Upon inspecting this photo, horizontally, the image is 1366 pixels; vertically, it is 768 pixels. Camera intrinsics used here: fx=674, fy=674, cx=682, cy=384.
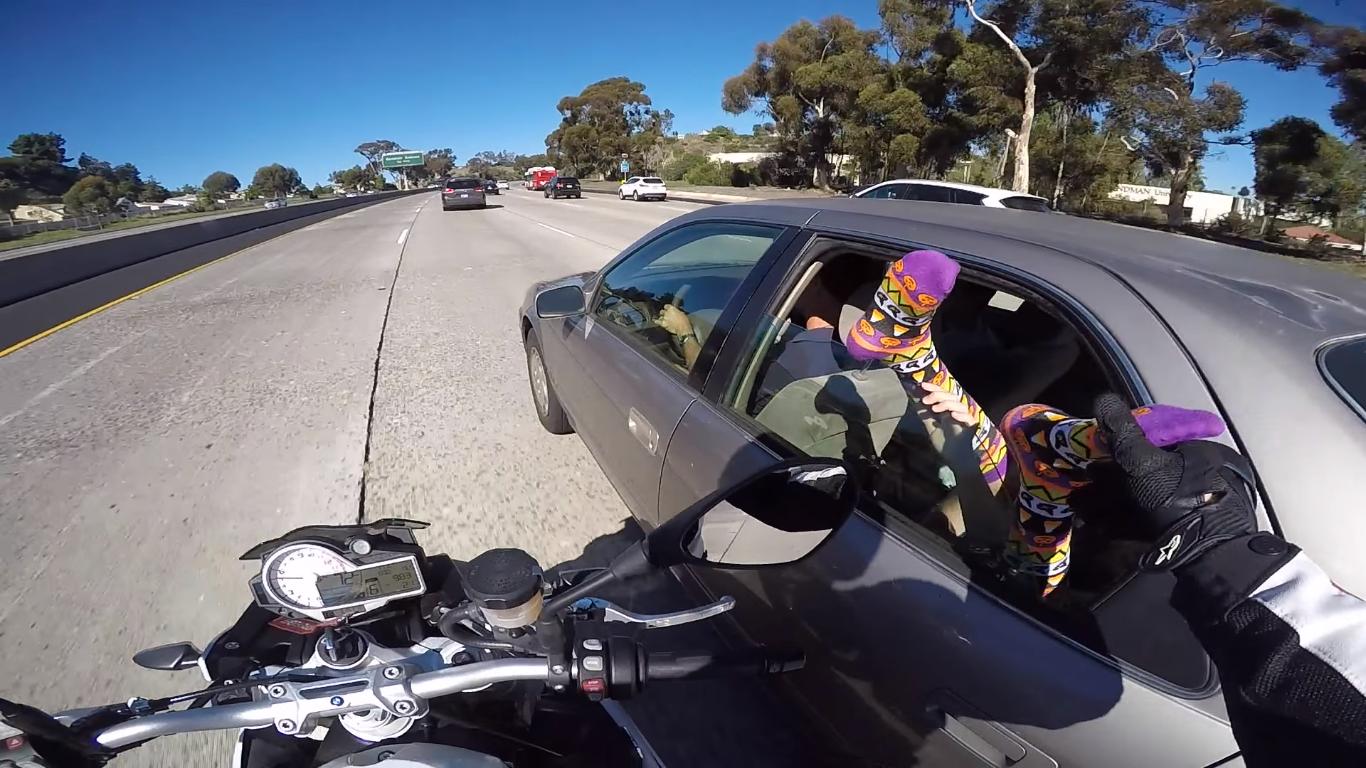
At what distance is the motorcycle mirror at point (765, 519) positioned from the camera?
1.18 metres

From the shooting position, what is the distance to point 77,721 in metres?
1.09

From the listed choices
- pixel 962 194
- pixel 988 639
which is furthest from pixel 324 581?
pixel 962 194

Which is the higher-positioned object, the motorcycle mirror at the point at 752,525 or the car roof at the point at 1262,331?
the car roof at the point at 1262,331

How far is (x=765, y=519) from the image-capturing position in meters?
1.49

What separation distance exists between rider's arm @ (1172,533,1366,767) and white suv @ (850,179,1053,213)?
996 centimetres

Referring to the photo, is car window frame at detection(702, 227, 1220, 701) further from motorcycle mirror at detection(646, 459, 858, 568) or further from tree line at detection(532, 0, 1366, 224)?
tree line at detection(532, 0, 1366, 224)

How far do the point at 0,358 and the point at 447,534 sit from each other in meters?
8.02

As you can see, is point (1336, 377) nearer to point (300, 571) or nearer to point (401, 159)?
point (300, 571)

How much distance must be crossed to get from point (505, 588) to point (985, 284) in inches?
52.6

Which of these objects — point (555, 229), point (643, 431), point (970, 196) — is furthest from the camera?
point (555, 229)

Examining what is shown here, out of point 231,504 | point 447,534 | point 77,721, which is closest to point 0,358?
point 231,504

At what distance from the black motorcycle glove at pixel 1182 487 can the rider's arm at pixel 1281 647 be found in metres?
0.03

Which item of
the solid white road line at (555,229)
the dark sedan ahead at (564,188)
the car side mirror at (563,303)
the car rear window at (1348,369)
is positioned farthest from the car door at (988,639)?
the dark sedan ahead at (564,188)

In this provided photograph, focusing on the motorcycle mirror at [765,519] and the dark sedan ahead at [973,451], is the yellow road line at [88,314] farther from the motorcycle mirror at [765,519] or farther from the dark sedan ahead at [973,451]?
the motorcycle mirror at [765,519]
